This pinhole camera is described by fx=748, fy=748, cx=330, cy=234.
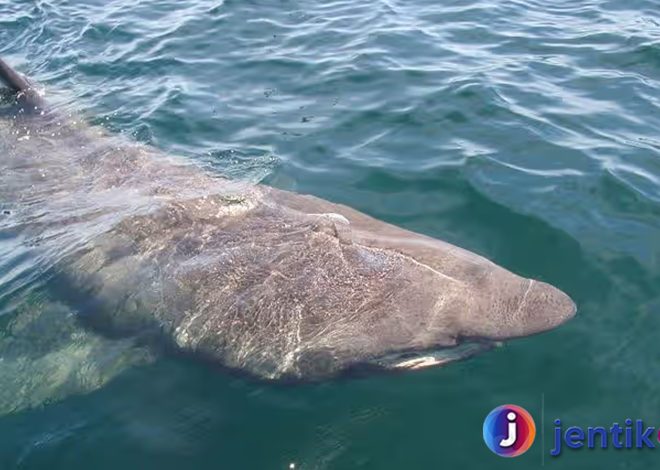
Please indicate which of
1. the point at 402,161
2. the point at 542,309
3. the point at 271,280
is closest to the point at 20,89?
the point at 402,161

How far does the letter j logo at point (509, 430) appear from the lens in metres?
5.05

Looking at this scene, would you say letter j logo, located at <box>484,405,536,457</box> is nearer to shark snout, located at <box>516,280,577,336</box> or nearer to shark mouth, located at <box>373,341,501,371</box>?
shark mouth, located at <box>373,341,501,371</box>

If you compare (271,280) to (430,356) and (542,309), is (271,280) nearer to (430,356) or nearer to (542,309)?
(430,356)

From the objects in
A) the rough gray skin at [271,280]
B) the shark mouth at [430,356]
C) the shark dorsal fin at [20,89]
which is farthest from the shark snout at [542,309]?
the shark dorsal fin at [20,89]

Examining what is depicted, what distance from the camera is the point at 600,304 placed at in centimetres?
618

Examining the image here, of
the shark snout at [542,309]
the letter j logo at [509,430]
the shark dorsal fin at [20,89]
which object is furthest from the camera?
the shark dorsal fin at [20,89]

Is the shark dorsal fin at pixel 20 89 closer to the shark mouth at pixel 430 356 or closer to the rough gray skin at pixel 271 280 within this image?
the rough gray skin at pixel 271 280

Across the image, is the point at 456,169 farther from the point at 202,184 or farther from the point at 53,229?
the point at 53,229

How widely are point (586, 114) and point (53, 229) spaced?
6.44 meters

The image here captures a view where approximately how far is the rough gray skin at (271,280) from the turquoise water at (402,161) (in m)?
0.36

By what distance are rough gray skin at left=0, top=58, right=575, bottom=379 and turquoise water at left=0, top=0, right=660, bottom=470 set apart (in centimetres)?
36

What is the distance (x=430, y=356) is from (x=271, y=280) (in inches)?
52.2

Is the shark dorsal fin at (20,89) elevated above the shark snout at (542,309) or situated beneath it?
elevated above

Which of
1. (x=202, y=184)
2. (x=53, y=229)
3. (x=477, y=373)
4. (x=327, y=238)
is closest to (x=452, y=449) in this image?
(x=477, y=373)
